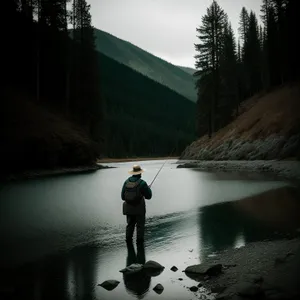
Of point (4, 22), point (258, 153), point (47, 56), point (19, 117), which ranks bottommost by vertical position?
point (258, 153)

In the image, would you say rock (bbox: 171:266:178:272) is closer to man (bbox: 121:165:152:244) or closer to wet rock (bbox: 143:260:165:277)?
wet rock (bbox: 143:260:165:277)

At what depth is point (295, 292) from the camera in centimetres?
529

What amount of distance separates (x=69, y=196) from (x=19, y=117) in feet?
85.2

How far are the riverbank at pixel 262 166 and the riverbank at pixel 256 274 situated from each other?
74.3ft

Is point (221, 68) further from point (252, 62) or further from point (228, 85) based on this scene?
point (252, 62)

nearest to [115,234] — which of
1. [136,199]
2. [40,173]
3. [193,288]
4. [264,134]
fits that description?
[136,199]

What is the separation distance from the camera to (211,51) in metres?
55.1

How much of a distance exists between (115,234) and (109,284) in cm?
488

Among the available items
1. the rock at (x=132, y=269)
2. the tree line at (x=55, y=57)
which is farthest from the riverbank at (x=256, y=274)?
the tree line at (x=55, y=57)

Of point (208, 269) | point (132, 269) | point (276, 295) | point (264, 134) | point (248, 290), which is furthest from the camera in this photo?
point (264, 134)

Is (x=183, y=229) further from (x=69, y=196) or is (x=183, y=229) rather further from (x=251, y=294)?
(x=69, y=196)

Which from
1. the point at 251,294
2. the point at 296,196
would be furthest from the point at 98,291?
the point at 296,196

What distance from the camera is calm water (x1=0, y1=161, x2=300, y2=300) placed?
21.6 ft

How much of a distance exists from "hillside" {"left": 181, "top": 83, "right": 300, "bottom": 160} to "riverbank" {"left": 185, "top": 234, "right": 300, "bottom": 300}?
2792 centimetres
